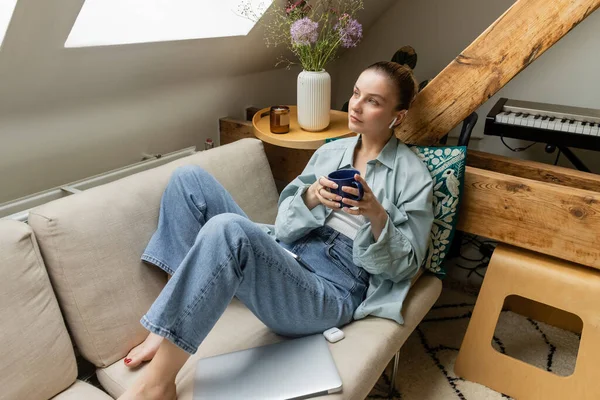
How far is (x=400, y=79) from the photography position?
1443 millimetres

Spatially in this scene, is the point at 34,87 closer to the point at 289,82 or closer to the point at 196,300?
the point at 196,300

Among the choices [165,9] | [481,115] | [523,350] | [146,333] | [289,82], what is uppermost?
[165,9]

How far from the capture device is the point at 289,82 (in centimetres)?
282

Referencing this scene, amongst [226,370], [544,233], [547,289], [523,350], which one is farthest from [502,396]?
[226,370]

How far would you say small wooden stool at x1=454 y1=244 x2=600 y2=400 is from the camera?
149 centimetres

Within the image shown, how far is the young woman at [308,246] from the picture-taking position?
3.64 ft

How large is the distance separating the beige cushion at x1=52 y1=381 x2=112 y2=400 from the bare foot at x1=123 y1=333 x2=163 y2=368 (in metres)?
0.10

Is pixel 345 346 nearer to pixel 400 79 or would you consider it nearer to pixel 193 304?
pixel 193 304

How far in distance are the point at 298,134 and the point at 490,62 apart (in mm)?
778

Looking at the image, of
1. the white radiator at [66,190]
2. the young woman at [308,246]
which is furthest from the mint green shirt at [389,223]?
the white radiator at [66,190]

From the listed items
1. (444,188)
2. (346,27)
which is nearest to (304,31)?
(346,27)

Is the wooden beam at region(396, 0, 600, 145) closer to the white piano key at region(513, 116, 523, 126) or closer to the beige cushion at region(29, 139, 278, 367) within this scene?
the white piano key at region(513, 116, 523, 126)

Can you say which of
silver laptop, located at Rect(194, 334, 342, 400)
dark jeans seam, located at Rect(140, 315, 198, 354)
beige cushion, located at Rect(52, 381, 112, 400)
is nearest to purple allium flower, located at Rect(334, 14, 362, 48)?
silver laptop, located at Rect(194, 334, 342, 400)

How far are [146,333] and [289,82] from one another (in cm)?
185
